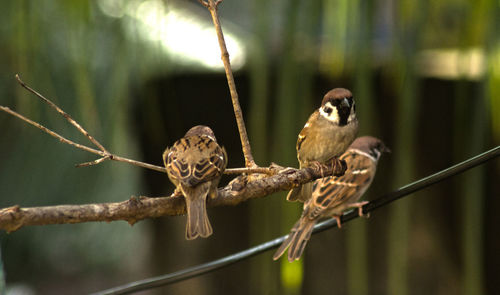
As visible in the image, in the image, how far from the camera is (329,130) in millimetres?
1020

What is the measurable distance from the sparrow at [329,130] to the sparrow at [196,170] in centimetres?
12

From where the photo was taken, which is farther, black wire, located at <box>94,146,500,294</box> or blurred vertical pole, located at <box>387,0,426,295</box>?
blurred vertical pole, located at <box>387,0,426,295</box>

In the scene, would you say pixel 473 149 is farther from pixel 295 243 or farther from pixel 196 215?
pixel 196 215

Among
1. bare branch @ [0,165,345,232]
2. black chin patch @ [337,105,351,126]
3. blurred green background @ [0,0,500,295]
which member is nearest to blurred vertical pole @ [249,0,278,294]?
blurred green background @ [0,0,500,295]

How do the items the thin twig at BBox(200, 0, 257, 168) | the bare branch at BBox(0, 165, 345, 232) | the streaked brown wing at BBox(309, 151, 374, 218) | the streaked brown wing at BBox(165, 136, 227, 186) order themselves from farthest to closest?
1. the streaked brown wing at BBox(309, 151, 374, 218)
2. the streaked brown wing at BBox(165, 136, 227, 186)
3. the thin twig at BBox(200, 0, 257, 168)
4. the bare branch at BBox(0, 165, 345, 232)

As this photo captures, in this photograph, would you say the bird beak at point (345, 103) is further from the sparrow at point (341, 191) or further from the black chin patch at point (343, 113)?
the sparrow at point (341, 191)

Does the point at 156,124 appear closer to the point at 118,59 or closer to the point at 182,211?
the point at 118,59

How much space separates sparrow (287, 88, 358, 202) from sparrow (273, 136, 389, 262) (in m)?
0.03

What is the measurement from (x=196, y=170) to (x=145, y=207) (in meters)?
0.20

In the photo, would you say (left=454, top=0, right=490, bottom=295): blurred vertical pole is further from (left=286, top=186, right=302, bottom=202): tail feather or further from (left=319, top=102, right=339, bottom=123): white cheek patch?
(left=286, top=186, right=302, bottom=202): tail feather

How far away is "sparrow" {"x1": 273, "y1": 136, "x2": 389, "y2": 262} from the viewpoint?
0.88 meters

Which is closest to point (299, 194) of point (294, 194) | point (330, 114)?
point (294, 194)

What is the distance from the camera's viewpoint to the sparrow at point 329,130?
2.73ft

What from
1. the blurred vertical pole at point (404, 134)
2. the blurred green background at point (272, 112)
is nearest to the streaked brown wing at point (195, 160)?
the blurred green background at point (272, 112)
